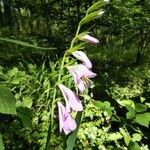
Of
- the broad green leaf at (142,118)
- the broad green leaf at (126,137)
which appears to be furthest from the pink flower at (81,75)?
the broad green leaf at (126,137)

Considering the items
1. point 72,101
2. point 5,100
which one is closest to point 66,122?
point 72,101

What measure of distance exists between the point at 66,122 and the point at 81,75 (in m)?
0.12

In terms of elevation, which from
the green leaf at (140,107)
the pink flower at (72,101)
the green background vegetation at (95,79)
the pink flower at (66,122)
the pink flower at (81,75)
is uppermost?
the pink flower at (81,75)

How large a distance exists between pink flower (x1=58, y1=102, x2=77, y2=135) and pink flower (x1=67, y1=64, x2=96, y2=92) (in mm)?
68

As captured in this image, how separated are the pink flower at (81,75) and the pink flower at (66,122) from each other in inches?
2.7

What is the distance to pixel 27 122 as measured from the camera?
5.48 ft

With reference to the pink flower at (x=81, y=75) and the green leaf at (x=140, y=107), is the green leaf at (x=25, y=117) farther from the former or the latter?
the pink flower at (x=81, y=75)

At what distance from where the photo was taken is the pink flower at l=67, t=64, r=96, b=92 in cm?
101

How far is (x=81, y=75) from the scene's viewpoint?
1012mm

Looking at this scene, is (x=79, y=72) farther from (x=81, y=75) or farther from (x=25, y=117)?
(x=25, y=117)

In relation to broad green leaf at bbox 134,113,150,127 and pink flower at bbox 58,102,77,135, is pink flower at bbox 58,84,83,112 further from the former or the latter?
→ broad green leaf at bbox 134,113,150,127

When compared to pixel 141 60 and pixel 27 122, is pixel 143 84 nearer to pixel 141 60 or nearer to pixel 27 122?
pixel 141 60

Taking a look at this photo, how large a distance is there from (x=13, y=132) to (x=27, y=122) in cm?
96

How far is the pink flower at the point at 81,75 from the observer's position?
1010mm
